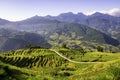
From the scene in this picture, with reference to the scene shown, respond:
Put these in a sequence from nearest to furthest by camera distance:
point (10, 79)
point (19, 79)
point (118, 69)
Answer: point (118, 69)
point (10, 79)
point (19, 79)

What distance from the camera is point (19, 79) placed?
9894cm

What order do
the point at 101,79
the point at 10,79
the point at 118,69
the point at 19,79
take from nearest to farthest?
the point at 101,79 < the point at 118,69 < the point at 10,79 < the point at 19,79

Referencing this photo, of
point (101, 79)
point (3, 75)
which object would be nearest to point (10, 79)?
point (3, 75)

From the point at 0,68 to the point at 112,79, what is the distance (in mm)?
44869

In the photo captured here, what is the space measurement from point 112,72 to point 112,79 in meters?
2.54

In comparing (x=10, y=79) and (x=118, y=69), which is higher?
(x=118, y=69)

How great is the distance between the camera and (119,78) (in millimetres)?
76750

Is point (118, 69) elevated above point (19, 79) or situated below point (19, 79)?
above

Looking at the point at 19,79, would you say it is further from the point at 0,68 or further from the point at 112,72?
the point at 112,72

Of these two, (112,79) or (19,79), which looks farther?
(19,79)

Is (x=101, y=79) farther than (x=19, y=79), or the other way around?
(x=19, y=79)

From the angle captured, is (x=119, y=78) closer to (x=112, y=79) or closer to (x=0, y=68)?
(x=112, y=79)

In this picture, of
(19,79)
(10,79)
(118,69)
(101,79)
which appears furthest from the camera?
(19,79)

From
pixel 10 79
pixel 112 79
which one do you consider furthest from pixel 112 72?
pixel 10 79
